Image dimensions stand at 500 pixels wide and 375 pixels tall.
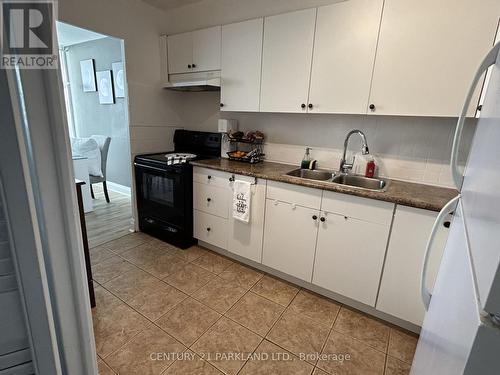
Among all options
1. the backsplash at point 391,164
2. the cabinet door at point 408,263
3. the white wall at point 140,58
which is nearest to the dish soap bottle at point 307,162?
the backsplash at point 391,164

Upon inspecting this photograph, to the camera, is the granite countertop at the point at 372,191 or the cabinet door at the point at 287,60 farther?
the cabinet door at the point at 287,60

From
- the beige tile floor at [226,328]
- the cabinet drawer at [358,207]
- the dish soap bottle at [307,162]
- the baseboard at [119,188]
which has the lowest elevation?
the beige tile floor at [226,328]

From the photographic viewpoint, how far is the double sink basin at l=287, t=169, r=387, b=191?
204 cm

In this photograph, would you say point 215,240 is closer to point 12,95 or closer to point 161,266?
point 161,266

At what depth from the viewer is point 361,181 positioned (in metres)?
2.12

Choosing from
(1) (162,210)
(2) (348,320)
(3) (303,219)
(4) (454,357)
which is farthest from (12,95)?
(1) (162,210)

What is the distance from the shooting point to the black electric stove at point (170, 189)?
2492mm

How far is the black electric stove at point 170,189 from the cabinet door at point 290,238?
883mm

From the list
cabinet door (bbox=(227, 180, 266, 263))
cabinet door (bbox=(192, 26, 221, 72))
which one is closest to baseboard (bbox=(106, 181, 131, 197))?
cabinet door (bbox=(192, 26, 221, 72))

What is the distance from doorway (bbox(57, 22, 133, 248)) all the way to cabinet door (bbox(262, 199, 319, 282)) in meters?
1.81

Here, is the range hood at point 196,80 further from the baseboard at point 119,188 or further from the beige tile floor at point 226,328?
the baseboard at point 119,188

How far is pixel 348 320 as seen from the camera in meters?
1.79

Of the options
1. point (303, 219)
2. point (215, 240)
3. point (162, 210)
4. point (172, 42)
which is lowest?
point (215, 240)

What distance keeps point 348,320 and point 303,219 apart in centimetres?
77
